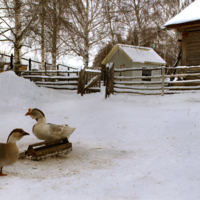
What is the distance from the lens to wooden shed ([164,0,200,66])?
1220 centimetres

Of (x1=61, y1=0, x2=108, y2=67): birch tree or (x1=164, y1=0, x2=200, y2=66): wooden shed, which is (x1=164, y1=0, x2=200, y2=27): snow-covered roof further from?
(x1=61, y1=0, x2=108, y2=67): birch tree

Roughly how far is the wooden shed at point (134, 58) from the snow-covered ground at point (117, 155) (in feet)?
40.9

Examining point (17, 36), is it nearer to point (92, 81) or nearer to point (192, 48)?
point (92, 81)

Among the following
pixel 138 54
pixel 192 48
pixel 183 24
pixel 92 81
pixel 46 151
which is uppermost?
pixel 183 24

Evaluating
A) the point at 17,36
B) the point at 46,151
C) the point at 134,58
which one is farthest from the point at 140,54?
the point at 46,151

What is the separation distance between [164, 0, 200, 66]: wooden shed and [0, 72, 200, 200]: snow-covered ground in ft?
13.3

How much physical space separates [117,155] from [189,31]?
439 inches

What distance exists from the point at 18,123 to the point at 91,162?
4445 millimetres

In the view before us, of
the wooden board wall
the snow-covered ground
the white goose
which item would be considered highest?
the wooden board wall

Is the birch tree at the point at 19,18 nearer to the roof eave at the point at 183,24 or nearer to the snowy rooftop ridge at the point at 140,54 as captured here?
the roof eave at the point at 183,24

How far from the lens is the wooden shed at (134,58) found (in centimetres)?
2188

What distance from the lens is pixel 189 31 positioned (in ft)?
43.0

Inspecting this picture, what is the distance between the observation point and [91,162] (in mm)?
4035

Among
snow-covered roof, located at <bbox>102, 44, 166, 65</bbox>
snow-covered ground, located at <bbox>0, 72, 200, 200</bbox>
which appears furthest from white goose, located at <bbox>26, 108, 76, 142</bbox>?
snow-covered roof, located at <bbox>102, 44, 166, 65</bbox>
